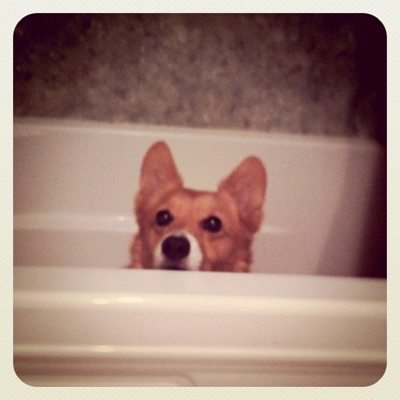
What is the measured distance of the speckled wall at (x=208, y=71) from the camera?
1.32 metres

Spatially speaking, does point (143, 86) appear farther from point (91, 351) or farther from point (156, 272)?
point (91, 351)

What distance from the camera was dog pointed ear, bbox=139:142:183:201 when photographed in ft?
3.49

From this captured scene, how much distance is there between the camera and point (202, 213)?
1.01 meters

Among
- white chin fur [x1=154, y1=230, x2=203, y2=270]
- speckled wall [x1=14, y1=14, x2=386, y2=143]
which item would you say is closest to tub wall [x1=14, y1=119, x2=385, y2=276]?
speckled wall [x1=14, y1=14, x2=386, y2=143]

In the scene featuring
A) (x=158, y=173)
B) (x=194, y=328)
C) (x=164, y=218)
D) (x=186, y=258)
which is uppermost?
(x=158, y=173)

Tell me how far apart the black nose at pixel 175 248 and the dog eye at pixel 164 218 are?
0.11 m

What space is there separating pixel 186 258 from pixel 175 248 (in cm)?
4

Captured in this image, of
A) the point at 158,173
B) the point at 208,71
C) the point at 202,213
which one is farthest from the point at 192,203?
the point at 208,71

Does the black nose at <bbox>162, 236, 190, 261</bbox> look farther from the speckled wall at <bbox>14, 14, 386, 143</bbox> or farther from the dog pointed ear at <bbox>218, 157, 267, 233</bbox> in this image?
the speckled wall at <bbox>14, 14, 386, 143</bbox>

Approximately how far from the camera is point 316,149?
1.35 meters

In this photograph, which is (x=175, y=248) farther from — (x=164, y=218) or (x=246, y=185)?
(x=246, y=185)

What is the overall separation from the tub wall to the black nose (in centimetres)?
48

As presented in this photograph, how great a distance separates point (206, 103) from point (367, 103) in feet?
2.24

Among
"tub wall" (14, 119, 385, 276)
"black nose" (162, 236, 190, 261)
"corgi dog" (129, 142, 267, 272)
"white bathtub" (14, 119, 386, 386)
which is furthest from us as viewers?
"tub wall" (14, 119, 385, 276)
